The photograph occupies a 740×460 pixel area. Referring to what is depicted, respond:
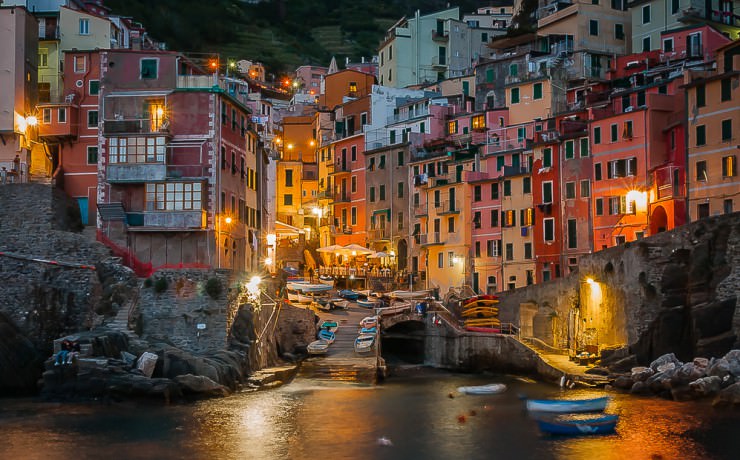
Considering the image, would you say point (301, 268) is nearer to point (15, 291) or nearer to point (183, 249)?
point (183, 249)

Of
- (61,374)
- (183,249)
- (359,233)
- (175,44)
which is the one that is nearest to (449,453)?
(61,374)

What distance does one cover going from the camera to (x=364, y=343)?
6116 cm

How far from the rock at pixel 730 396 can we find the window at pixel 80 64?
4176 centimetres

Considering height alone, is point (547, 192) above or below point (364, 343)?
above

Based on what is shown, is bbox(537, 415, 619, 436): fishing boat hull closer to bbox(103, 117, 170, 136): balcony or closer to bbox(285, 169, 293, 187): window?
bbox(103, 117, 170, 136): balcony

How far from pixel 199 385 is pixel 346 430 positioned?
30.9 feet

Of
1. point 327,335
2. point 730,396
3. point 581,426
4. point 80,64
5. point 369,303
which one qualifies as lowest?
point 581,426

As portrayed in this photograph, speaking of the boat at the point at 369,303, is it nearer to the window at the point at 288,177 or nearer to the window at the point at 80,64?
the window at the point at 80,64

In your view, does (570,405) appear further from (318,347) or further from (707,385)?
(318,347)

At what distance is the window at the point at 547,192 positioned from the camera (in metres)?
73.8

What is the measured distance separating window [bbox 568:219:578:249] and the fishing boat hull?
102 ft

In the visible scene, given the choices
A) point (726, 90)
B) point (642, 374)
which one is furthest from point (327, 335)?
point (726, 90)

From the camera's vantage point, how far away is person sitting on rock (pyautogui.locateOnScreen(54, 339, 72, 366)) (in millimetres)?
47438

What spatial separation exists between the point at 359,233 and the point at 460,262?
1576cm
